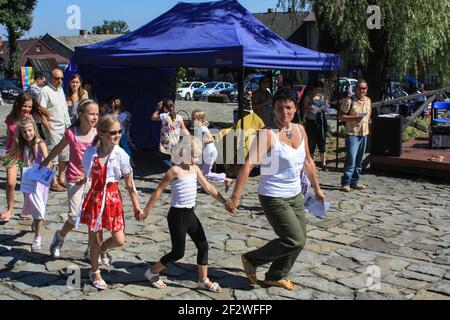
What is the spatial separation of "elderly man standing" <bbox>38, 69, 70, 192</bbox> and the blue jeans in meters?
4.47

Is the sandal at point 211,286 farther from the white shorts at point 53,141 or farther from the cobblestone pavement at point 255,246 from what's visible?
the white shorts at point 53,141

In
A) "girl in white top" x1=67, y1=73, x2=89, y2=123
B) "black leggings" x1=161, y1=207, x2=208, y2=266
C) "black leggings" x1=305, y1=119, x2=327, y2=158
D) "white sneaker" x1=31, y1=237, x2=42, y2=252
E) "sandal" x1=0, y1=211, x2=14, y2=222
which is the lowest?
"white sneaker" x1=31, y1=237, x2=42, y2=252

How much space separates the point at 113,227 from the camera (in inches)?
182

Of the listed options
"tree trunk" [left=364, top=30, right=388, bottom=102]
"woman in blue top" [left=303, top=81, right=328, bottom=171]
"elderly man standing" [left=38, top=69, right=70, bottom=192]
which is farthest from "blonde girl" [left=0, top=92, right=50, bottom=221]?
"tree trunk" [left=364, top=30, right=388, bottom=102]

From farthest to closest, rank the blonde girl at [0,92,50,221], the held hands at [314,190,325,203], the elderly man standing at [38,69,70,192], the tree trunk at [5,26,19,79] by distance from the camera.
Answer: the tree trunk at [5,26,19,79] → the elderly man standing at [38,69,70,192] → the blonde girl at [0,92,50,221] → the held hands at [314,190,325,203]

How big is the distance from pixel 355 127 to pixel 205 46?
2932 millimetres

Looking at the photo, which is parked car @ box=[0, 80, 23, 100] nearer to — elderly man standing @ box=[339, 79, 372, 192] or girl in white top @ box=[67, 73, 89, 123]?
girl in white top @ box=[67, 73, 89, 123]

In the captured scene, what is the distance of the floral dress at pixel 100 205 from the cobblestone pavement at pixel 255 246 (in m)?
0.58

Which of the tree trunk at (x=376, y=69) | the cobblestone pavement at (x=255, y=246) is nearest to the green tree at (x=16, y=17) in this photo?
the tree trunk at (x=376, y=69)

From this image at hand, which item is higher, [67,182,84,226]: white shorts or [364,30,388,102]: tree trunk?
[364,30,388,102]: tree trunk

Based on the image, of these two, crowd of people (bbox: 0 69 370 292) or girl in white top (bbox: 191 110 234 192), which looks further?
girl in white top (bbox: 191 110 234 192)

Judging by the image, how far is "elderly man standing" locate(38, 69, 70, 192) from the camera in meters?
8.70

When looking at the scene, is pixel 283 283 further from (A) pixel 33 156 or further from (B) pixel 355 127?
(B) pixel 355 127

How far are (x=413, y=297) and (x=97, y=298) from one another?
2.64m
